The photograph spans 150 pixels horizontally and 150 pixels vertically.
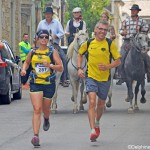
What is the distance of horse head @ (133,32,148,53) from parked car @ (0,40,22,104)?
4394mm

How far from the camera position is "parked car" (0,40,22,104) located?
872 inches

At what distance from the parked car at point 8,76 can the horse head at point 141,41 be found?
4.39 m

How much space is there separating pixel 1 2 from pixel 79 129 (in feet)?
86.5

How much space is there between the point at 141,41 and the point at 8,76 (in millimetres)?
4840

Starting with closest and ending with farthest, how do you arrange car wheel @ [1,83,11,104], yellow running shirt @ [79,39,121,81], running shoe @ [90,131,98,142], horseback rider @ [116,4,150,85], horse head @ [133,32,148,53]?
1. running shoe @ [90,131,98,142]
2. yellow running shirt @ [79,39,121,81]
3. horse head @ [133,32,148,53]
4. horseback rider @ [116,4,150,85]
5. car wheel @ [1,83,11,104]

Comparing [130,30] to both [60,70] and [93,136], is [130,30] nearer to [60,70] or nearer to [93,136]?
[60,70]

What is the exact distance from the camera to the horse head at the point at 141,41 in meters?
19.1

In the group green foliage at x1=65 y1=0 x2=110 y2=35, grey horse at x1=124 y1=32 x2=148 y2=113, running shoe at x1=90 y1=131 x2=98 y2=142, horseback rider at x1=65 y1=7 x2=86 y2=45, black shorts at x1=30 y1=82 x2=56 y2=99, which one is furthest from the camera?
green foliage at x1=65 y1=0 x2=110 y2=35

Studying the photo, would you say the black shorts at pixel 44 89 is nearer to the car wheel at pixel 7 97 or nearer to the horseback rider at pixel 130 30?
the horseback rider at pixel 130 30

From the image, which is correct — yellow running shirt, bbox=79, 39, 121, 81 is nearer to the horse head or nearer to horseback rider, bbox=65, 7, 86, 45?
the horse head

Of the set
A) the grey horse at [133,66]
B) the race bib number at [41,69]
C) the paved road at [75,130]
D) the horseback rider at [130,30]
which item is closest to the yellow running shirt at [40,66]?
the race bib number at [41,69]

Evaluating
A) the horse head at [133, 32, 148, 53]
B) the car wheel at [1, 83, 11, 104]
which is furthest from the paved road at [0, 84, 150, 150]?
the horse head at [133, 32, 148, 53]

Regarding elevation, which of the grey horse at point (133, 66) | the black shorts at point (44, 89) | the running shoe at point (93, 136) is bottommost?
the running shoe at point (93, 136)

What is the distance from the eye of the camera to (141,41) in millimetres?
19172
